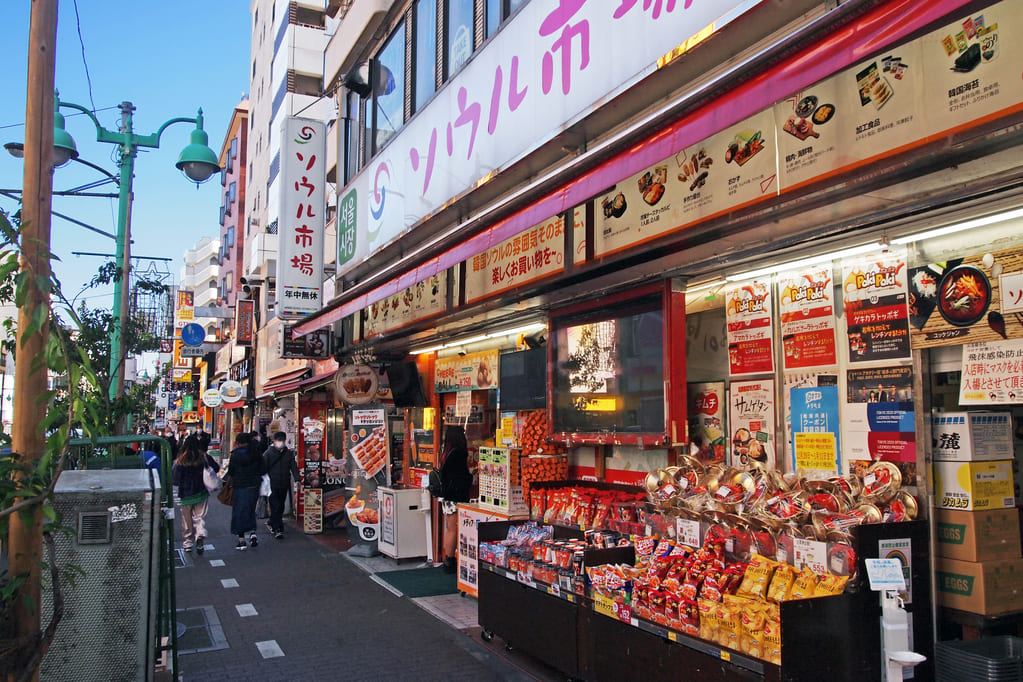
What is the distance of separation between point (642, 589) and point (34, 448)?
3.87 meters

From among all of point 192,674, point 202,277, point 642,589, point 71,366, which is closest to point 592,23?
point 642,589

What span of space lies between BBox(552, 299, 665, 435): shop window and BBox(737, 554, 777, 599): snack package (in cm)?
171

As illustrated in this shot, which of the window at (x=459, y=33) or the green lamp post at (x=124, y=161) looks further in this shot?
the green lamp post at (x=124, y=161)

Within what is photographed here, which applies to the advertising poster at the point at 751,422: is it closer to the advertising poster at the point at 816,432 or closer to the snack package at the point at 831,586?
the advertising poster at the point at 816,432

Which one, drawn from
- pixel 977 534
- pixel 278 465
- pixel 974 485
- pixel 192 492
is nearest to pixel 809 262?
pixel 974 485

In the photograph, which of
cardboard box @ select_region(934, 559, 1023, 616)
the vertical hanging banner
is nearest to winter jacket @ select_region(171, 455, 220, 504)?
the vertical hanging banner

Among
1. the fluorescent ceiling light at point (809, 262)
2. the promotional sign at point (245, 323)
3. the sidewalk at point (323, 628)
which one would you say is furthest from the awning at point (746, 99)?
the promotional sign at point (245, 323)

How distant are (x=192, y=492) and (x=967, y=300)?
40.5 ft

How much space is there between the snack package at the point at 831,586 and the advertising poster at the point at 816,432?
1.13 meters

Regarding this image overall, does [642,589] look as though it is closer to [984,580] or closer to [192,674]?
[984,580]

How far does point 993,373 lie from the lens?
4.66 meters

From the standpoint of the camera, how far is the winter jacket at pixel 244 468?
1410 cm

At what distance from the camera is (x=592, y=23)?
6551 millimetres

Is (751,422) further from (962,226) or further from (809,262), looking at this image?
(962,226)
